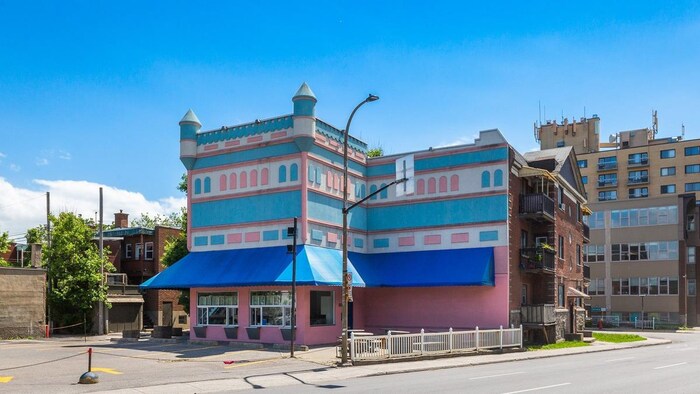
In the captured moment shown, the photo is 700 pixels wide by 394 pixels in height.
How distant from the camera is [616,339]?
4444cm

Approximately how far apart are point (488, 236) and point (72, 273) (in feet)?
89.1

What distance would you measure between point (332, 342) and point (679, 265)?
48999 millimetres

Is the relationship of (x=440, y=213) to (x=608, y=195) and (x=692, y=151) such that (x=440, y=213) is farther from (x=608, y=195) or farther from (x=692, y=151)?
(x=608, y=195)

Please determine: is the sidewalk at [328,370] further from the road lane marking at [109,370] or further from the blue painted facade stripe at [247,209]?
the blue painted facade stripe at [247,209]

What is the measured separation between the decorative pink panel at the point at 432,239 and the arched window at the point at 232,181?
1044cm

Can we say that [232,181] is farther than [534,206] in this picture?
No

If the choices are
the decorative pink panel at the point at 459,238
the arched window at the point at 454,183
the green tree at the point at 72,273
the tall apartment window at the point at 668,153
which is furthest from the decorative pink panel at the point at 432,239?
the tall apartment window at the point at 668,153

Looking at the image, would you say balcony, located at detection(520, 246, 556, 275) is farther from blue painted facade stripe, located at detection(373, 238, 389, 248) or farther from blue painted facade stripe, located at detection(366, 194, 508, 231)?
blue painted facade stripe, located at detection(373, 238, 389, 248)

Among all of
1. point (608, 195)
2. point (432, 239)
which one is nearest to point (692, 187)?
point (608, 195)

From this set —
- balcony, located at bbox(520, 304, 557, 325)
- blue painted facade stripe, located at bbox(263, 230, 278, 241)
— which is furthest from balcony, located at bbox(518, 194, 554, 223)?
blue painted facade stripe, located at bbox(263, 230, 278, 241)

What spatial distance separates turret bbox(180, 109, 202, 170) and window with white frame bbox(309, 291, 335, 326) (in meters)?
10.4

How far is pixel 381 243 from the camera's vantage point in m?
37.8

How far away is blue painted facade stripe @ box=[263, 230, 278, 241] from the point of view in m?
33.5

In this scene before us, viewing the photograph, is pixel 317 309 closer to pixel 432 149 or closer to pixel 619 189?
pixel 432 149
